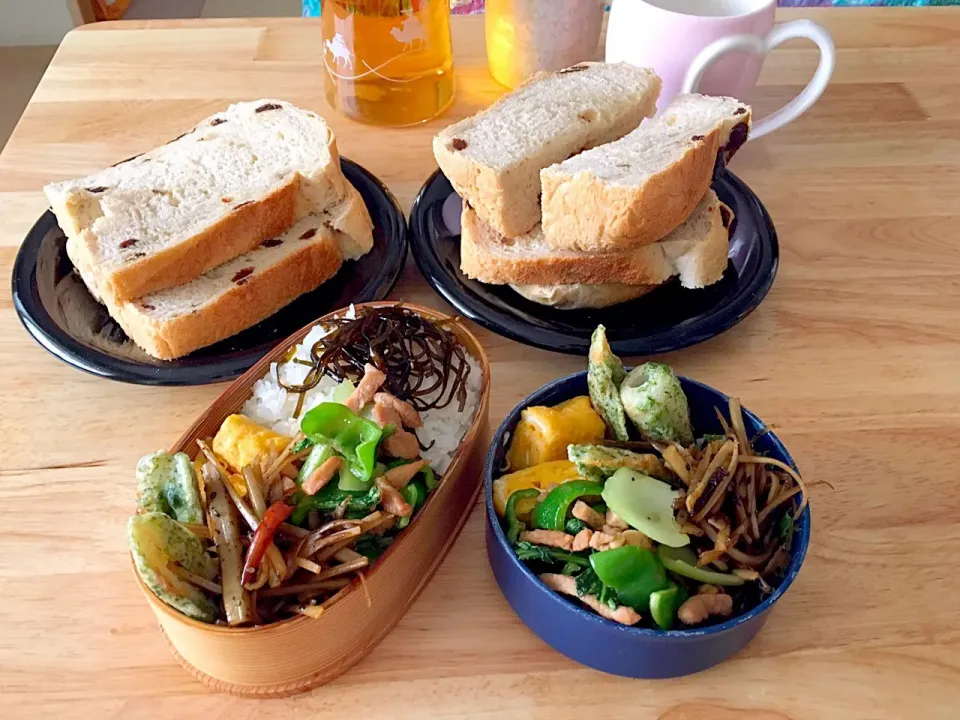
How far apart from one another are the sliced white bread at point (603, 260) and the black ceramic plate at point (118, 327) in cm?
12

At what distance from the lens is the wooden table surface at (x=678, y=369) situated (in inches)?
31.4

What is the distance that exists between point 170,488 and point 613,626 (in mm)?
425

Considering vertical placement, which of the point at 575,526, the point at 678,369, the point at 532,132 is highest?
the point at 532,132

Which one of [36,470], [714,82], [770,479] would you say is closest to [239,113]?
[36,470]

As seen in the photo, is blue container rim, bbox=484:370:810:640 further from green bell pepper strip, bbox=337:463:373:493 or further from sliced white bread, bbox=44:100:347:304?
sliced white bread, bbox=44:100:347:304

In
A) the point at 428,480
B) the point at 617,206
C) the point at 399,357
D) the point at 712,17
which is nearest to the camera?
the point at 428,480

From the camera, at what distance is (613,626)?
71 cm

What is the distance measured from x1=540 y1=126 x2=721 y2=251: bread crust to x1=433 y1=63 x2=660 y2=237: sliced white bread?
0.20ft

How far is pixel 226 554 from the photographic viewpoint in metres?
0.72

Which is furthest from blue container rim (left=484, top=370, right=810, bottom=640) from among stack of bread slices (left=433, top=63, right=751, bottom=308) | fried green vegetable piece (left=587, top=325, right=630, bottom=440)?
stack of bread slices (left=433, top=63, right=751, bottom=308)

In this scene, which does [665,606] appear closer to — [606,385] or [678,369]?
[606,385]

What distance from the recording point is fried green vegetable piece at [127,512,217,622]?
68 centimetres

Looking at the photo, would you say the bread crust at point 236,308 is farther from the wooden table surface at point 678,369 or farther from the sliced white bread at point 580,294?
the sliced white bread at point 580,294

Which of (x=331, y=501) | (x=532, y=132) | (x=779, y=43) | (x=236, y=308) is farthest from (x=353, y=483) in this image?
(x=779, y=43)
